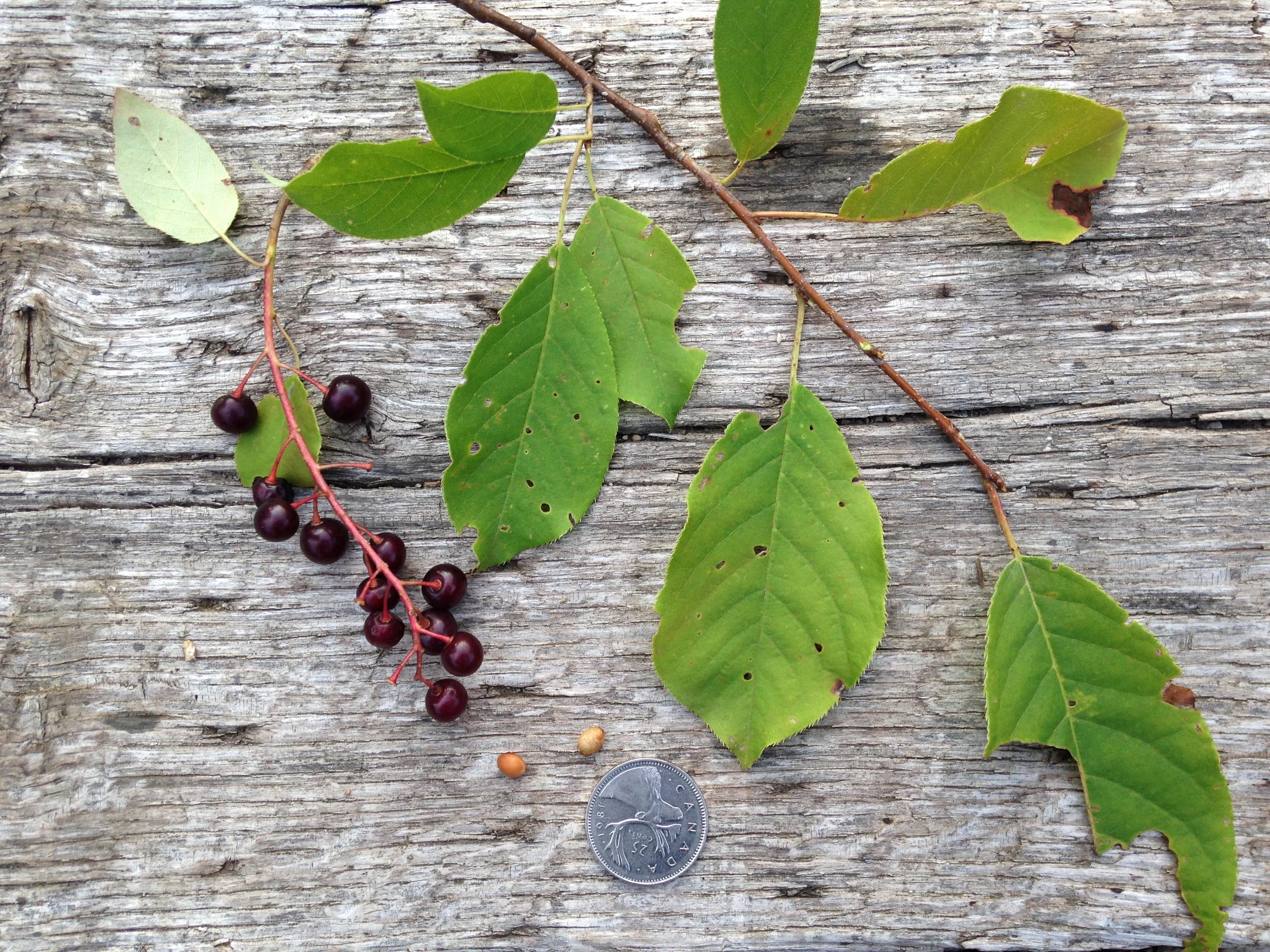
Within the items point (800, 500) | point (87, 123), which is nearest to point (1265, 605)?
point (800, 500)

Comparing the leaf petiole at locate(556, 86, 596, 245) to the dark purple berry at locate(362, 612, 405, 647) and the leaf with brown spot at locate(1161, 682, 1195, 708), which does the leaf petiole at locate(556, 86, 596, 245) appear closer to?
the dark purple berry at locate(362, 612, 405, 647)

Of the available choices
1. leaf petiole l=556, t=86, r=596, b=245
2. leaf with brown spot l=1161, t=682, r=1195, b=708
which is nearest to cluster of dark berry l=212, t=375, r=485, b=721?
leaf petiole l=556, t=86, r=596, b=245

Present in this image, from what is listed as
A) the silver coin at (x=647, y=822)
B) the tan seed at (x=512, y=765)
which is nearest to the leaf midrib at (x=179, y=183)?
the tan seed at (x=512, y=765)

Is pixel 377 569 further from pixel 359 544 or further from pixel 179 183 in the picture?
pixel 179 183

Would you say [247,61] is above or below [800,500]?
above

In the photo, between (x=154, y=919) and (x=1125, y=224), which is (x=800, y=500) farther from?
(x=154, y=919)

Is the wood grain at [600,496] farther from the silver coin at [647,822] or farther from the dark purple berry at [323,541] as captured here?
the dark purple berry at [323,541]
